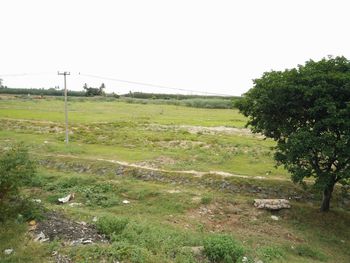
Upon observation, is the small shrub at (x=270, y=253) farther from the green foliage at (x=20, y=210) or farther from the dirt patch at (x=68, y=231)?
the green foliage at (x=20, y=210)

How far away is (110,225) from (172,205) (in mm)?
4624

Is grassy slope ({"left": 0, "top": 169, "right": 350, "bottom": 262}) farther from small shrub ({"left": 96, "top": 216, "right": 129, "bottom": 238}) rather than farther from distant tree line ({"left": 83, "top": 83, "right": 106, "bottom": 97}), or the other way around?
distant tree line ({"left": 83, "top": 83, "right": 106, "bottom": 97})

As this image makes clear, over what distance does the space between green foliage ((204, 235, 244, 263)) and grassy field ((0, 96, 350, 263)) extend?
0.11 ft

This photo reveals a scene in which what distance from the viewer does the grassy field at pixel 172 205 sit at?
9.81 meters

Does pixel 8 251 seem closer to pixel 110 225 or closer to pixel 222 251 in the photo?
pixel 110 225

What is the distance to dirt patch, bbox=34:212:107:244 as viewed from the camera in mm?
9895

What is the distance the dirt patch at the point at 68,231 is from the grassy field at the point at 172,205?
0.73ft

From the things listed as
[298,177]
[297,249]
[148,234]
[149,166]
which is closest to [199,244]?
[148,234]

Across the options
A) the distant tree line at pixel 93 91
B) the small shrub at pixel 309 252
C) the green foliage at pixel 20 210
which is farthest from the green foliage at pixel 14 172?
the distant tree line at pixel 93 91

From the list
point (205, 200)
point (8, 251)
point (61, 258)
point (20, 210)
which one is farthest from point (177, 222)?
point (8, 251)

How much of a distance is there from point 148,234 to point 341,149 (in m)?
8.06

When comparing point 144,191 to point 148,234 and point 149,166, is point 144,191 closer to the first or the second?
point 149,166

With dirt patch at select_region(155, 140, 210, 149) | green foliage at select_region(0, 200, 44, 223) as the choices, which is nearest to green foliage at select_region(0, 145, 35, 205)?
green foliage at select_region(0, 200, 44, 223)

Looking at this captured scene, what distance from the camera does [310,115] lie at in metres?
13.7
